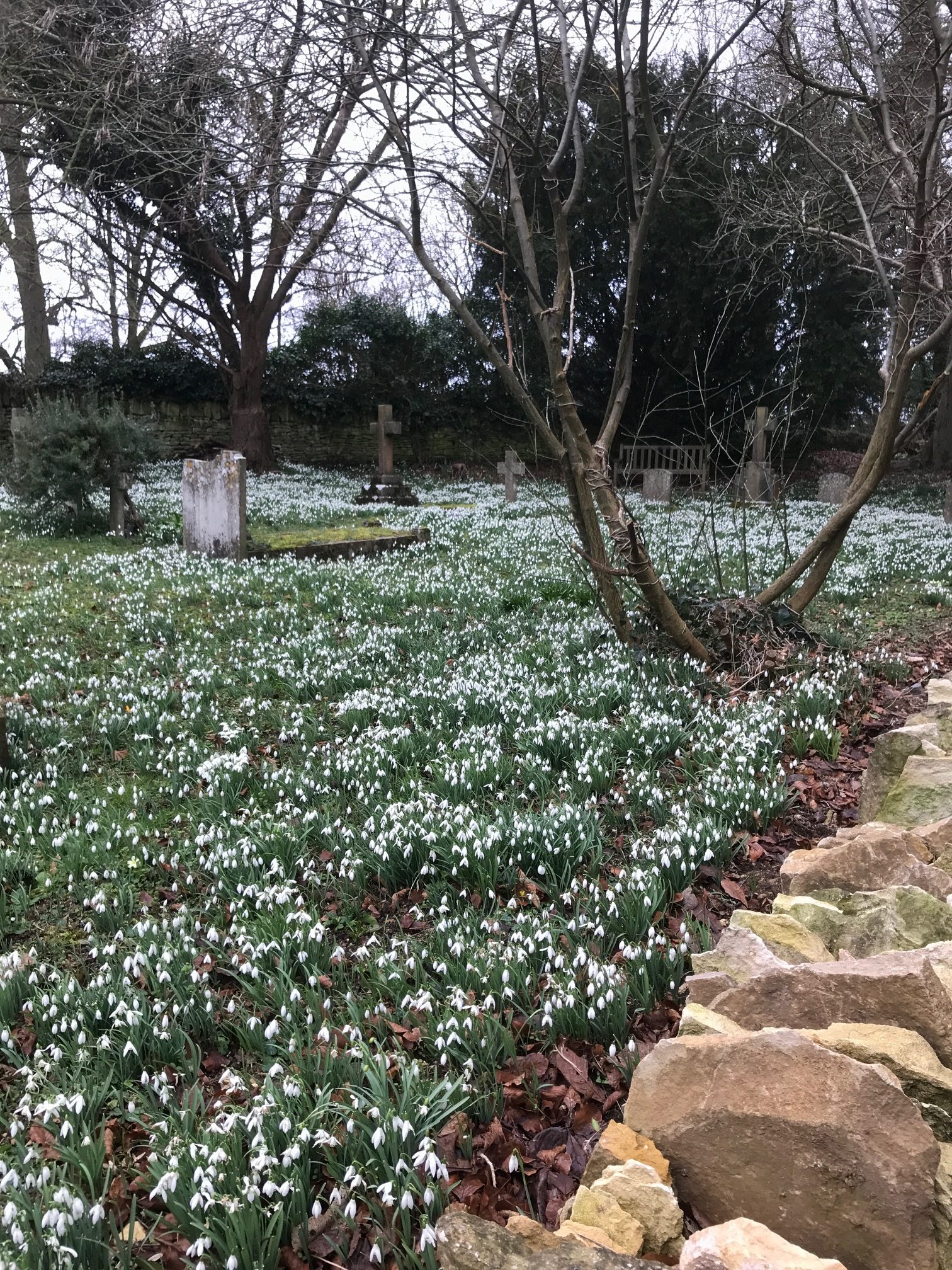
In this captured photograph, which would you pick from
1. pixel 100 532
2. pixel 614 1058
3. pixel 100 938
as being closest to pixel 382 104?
pixel 100 938

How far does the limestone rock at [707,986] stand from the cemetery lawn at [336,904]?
0.85ft

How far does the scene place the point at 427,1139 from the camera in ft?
6.21

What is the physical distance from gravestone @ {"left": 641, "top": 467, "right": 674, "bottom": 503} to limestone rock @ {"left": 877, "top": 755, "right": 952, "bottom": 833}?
1669 cm

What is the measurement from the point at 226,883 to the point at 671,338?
81.2 ft

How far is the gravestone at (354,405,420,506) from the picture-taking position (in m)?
18.5

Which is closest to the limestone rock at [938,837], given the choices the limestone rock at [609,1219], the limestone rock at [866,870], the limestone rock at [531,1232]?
the limestone rock at [866,870]

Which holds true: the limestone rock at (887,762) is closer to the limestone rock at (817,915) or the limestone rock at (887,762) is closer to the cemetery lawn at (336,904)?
the cemetery lawn at (336,904)

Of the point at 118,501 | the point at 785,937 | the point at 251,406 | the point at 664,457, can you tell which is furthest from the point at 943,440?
the point at 785,937

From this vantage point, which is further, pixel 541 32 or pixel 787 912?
pixel 541 32

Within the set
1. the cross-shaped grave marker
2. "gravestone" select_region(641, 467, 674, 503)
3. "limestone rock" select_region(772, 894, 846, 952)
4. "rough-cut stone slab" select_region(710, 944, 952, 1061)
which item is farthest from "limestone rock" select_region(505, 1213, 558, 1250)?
"gravestone" select_region(641, 467, 674, 503)

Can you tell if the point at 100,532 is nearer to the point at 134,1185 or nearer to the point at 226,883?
the point at 226,883

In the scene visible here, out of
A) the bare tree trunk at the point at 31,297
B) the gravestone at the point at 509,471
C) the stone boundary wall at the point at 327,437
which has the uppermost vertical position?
the bare tree trunk at the point at 31,297

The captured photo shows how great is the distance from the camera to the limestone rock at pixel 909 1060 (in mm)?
1690

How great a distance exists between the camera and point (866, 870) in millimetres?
2801
